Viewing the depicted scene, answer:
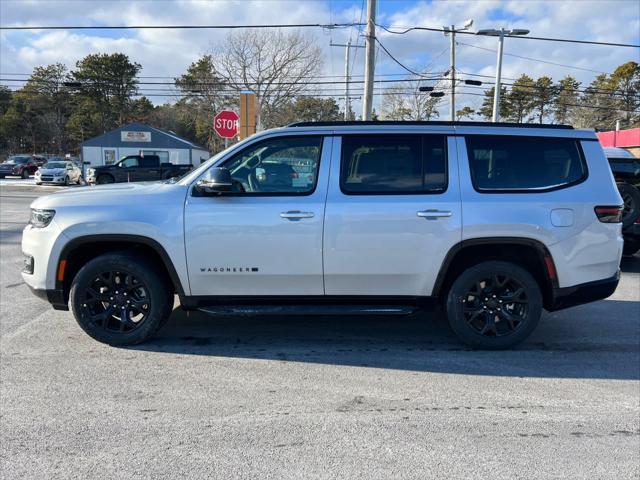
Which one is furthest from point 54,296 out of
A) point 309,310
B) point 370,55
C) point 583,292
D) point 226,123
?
point 370,55

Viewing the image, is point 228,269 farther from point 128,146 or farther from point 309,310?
point 128,146

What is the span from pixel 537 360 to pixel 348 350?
65.8 inches

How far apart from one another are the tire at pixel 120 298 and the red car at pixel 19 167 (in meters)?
41.2

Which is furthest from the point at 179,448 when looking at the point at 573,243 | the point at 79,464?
the point at 573,243

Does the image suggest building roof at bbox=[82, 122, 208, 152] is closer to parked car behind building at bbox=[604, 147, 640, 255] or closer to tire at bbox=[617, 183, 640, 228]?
parked car behind building at bbox=[604, 147, 640, 255]

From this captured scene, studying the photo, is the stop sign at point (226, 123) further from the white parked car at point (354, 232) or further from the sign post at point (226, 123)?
the white parked car at point (354, 232)

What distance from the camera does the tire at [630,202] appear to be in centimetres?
794

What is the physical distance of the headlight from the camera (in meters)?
4.42

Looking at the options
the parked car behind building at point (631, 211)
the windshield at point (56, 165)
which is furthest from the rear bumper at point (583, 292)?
the windshield at point (56, 165)

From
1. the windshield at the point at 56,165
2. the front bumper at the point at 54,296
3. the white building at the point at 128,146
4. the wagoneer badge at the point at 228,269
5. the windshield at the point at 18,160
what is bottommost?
the front bumper at the point at 54,296

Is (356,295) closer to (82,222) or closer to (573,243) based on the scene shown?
(573,243)

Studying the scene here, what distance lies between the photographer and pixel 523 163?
452cm

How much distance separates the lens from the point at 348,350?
4637 millimetres

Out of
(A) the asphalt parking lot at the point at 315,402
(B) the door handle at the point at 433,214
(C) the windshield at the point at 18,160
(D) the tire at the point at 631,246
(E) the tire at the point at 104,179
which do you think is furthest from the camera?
(C) the windshield at the point at 18,160
